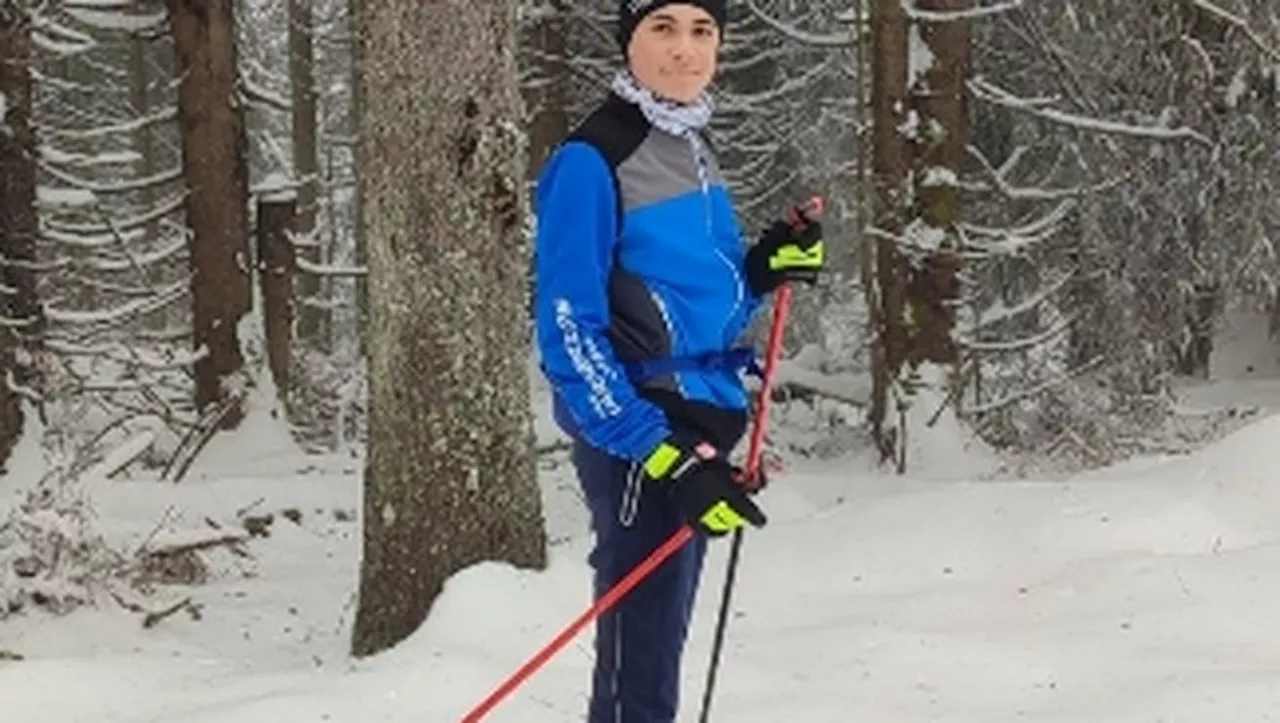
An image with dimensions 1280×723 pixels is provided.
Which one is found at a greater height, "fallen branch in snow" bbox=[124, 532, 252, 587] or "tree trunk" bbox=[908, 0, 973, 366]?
"tree trunk" bbox=[908, 0, 973, 366]

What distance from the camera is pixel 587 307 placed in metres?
3.20

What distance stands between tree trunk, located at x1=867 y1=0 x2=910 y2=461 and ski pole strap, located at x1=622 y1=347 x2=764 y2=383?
6494 mm

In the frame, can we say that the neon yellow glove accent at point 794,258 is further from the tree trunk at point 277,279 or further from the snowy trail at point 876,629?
the tree trunk at point 277,279

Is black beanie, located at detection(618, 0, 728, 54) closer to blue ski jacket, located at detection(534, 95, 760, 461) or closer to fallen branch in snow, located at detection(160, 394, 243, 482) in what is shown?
blue ski jacket, located at detection(534, 95, 760, 461)

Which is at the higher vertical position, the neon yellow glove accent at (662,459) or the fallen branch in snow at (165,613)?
the neon yellow glove accent at (662,459)

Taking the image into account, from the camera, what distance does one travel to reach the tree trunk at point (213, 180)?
34.9ft

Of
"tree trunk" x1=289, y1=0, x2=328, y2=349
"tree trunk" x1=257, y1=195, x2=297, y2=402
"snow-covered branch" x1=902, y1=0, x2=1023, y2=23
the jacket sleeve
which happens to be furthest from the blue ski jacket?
"tree trunk" x1=289, y1=0, x2=328, y2=349

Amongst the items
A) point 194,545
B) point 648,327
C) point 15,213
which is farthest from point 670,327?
point 15,213

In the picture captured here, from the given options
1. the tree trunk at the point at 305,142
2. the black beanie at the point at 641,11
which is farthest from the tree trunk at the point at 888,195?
the tree trunk at the point at 305,142

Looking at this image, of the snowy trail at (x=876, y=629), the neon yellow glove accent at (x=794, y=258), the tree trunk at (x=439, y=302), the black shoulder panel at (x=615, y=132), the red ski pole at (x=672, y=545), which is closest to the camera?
the black shoulder panel at (x=615, y=132)

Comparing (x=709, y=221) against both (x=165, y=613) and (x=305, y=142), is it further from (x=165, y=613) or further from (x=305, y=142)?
(x=305, y=142)

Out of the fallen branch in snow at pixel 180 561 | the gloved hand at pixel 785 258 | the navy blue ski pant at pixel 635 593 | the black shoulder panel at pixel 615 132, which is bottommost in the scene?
the fallen branch in snow at pixel 180 561

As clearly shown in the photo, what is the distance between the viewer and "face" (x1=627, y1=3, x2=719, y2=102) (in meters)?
3.35

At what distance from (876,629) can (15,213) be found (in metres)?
6.29
